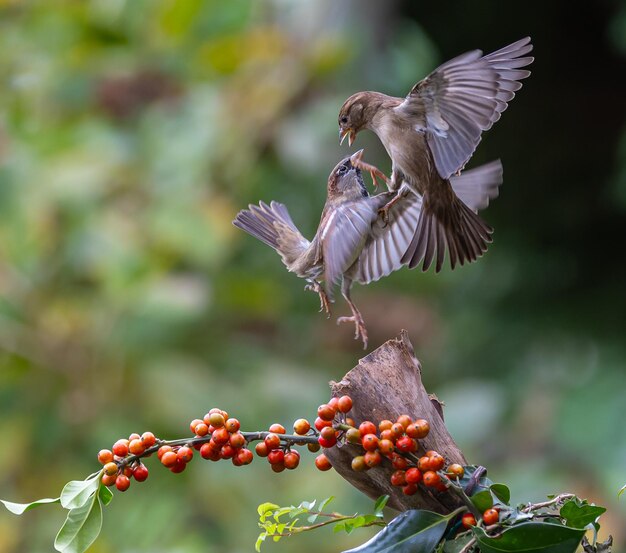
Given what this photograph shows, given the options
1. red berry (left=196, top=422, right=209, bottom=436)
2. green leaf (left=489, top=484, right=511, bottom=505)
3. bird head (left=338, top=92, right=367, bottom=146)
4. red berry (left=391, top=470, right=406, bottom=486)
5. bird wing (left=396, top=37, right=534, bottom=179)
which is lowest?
green leaf (left=489, top=484, right=511, bottom=505)

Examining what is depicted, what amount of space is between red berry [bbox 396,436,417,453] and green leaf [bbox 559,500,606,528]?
239 mm

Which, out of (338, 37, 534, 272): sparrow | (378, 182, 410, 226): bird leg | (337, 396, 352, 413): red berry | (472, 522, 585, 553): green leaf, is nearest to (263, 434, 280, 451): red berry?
(337, 396, 352, 413): red berry

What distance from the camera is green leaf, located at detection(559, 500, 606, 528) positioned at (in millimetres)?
1560

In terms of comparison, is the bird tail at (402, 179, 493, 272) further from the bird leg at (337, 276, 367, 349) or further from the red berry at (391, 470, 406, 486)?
the red berry at (391, 470, 406, 486)

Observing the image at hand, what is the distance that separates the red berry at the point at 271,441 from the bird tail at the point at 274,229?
60cm

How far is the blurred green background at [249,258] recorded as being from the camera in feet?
13.9

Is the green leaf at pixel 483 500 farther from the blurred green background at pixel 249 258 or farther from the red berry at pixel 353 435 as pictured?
the blurred green background at pixel 249 258

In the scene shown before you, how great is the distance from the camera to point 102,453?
158 centimetres

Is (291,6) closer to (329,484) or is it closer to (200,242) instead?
(200,242)

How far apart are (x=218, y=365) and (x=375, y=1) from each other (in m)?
2.21

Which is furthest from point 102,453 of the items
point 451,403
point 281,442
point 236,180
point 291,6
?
point 291,6

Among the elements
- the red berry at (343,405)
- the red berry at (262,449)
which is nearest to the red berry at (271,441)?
the red berry at (262,449)

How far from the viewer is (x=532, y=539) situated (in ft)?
4.95

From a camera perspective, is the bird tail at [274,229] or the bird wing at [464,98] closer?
the bird wing at [464,98]
